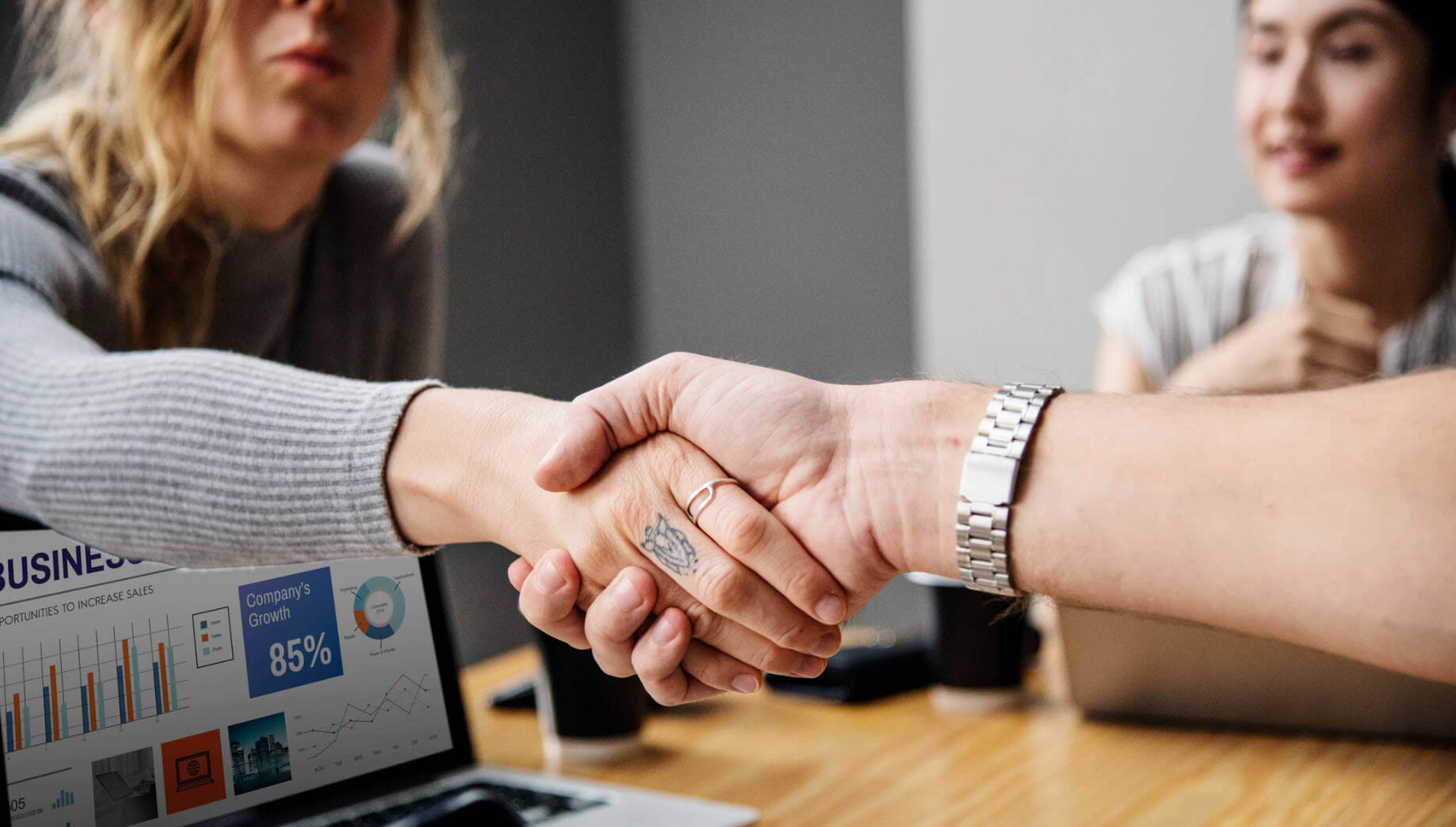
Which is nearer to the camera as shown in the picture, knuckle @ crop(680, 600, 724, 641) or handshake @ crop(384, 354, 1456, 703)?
handshake @ crop(384, 354, 1456, 703)

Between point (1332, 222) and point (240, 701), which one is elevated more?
point (1332, 222)

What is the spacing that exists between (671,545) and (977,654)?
0.42m

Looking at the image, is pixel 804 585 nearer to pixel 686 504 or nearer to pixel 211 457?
pixel 686 504

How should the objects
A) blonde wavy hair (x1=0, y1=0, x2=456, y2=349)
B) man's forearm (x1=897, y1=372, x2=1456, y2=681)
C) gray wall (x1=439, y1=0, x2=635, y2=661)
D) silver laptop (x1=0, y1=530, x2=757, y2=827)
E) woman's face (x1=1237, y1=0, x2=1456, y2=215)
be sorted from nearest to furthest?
man's forearm (x1=897, y1=372, x2=1456, y2=681) < silver laptop (x1=0, y1=530, x2=757, y2=827) < blonde wavy hair (x1=0, y1=0, x2=456, y2=349) < woman's face (x1=1237, y1=0, x2=1456, y2=215) < gray wall (x1=439, y1=0, x2=635, y2=661)

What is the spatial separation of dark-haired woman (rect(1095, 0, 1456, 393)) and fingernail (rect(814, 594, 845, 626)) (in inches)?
37.9

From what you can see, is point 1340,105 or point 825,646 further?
point 1340,105

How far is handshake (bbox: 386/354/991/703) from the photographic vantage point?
73 cm

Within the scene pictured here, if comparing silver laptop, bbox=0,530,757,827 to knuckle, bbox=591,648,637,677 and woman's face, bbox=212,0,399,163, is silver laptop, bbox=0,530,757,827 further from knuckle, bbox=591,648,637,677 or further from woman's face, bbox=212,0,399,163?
woman's face, bbox=212,0,399,163

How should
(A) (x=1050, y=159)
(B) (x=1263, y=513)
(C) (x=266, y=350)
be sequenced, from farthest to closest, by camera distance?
1. (A) (x=1050, y=159)
2. (C) (x=266, y=350)
3. (B) (x=1263, y=513)

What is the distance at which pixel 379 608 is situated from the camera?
80cm

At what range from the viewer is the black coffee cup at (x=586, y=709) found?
37.5 inches

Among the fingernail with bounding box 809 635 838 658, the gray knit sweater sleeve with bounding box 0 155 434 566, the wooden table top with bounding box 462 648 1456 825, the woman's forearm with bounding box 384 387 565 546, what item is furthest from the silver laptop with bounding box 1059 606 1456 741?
the gray knit sweater sleeve with bounding box 0 155 434 566

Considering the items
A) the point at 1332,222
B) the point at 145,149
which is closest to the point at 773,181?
the point at 1332,222

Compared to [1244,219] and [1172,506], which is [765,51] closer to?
[1244,219]
